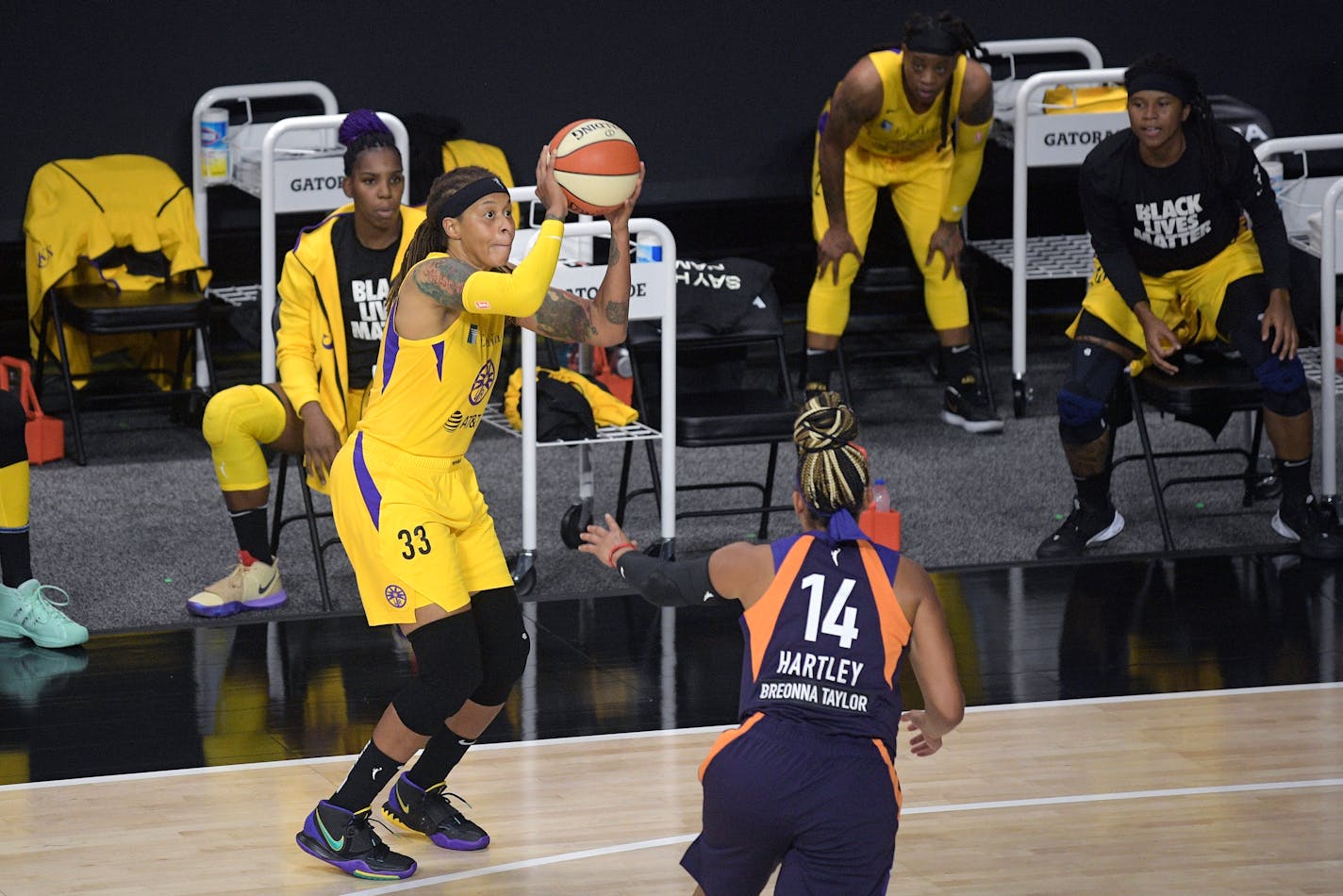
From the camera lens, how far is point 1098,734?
510 cm

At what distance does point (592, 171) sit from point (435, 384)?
547 millimetres

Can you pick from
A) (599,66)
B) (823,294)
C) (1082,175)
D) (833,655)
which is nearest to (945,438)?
(823,294)

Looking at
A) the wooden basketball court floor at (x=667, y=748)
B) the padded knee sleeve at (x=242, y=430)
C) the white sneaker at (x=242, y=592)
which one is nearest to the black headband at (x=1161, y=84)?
the wooden basketball court floor at (x=667, y=748)

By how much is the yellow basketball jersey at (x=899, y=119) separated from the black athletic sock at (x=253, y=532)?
2.90 metres

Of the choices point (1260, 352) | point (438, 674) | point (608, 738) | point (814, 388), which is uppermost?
point (1260, 352)

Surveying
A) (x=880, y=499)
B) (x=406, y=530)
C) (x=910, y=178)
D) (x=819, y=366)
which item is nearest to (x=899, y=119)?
(x=910, y=178)

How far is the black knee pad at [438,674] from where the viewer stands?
4199 mm

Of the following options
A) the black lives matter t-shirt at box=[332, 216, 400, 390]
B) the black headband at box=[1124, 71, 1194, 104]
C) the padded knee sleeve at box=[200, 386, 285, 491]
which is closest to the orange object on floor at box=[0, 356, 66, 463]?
the padded knee sleeve at box=[200, 386, 285, 491]

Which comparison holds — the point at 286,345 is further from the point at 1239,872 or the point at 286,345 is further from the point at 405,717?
the point at 1239,872

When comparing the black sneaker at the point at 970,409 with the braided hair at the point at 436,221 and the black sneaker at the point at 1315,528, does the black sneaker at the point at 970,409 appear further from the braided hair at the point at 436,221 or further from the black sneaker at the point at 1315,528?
the braided hair at the point at 436,221

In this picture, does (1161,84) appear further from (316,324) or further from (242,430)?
(242,430)

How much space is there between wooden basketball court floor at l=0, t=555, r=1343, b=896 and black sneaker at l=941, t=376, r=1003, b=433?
1.49m

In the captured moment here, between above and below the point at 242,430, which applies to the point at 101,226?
above

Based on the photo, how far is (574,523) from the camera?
21.0ft
